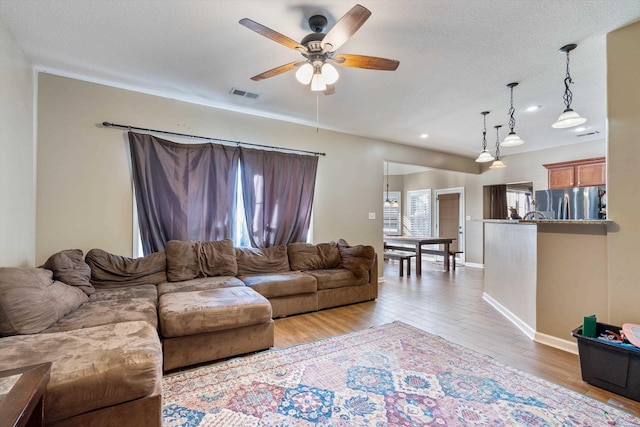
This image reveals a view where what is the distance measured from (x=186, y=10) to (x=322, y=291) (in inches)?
125

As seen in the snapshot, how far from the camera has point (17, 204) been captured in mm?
2562

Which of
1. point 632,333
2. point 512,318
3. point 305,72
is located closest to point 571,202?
point 512,318

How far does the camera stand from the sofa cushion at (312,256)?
13.8 feet

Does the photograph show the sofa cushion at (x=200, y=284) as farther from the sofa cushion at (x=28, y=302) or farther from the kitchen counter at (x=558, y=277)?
the kitchen counter at (x=558, y=277)

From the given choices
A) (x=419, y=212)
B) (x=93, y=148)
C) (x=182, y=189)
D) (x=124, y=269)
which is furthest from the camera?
(x=419, y=212)

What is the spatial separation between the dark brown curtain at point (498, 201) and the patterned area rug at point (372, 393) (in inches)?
229

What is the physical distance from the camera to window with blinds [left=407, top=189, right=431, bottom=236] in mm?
8555

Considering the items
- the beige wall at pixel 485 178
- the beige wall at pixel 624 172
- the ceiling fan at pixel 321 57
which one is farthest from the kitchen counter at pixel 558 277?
the beige wall at pixel 485 178

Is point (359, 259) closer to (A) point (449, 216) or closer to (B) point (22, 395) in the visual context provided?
(B) point (22, 395)

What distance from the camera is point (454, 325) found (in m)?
3.25

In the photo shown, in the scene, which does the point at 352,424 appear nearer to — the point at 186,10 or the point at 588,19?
the point at 186,10

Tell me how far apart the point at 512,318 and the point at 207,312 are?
335cm

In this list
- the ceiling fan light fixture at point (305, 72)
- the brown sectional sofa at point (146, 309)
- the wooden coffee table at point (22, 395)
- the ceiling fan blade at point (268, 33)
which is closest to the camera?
the wooden coffee table at point (22, 395)

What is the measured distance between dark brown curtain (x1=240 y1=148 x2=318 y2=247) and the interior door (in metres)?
5.04
